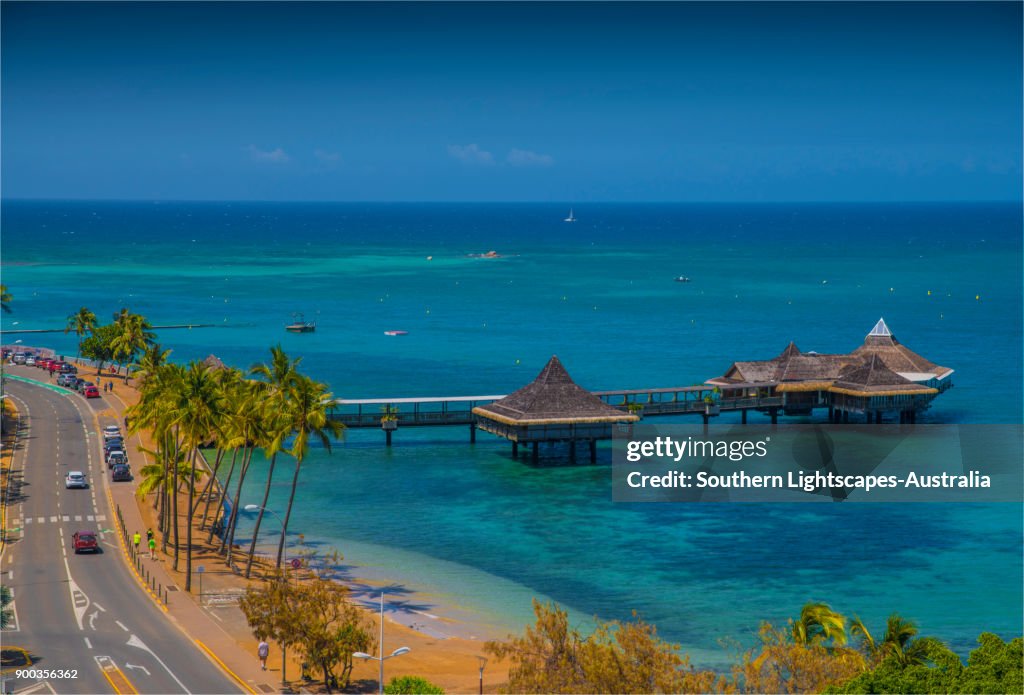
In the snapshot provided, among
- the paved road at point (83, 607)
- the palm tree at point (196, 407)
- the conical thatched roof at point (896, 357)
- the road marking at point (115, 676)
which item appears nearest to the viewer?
the road marking at point (115, 676)

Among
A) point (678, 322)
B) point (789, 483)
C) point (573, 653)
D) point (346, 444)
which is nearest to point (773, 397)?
point (789, 483)

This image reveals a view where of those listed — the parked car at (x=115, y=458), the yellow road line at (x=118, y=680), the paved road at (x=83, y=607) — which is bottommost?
the yellow road line at (x=118, y=680)

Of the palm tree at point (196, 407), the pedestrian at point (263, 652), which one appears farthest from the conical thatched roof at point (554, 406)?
the pedestrian at point (263, 652)

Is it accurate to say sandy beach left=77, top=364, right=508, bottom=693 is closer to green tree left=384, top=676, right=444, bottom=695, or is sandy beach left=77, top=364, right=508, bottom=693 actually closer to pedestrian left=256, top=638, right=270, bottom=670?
pedestrian left=256, top=638, right=270, bottom=670

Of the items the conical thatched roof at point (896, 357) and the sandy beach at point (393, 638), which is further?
the conical thatched roof at point (896, 357)

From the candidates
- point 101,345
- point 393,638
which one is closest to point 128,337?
point 101,345

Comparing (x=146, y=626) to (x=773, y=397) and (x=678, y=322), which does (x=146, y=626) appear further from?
(x=678, y=322)

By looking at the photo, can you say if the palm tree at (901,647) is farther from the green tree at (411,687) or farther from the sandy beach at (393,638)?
the green tree at (411,687)
